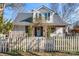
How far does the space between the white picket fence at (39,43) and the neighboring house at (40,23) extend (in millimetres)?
60

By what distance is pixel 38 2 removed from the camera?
1.62 meters

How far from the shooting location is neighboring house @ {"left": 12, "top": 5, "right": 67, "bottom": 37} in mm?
1545

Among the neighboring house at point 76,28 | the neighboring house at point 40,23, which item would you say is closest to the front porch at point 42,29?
the neighboring house at point 40,23

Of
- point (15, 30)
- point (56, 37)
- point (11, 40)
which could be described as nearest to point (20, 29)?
point (15, 30)

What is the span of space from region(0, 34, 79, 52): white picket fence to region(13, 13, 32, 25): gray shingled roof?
0.14 m

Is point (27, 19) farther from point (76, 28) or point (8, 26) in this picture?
point (76, 28)

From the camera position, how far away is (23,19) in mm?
1551

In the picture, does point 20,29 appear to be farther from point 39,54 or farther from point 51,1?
point 51,1

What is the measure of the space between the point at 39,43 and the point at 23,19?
0.30 meters

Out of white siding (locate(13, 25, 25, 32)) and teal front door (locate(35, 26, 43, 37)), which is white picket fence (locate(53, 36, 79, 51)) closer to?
teal front door (locate(35, 26, 43, 37))

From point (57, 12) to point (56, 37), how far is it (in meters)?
0.26

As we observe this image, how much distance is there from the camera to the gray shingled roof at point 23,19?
1.55 m

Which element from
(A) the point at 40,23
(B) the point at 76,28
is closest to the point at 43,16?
(A) the point at 40,23

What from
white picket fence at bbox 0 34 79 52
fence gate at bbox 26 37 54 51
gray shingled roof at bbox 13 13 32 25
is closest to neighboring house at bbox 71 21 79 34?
white picket fence at bbox 0 34 79 52
